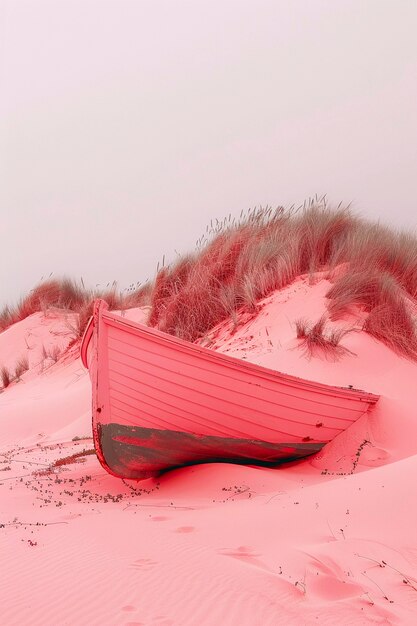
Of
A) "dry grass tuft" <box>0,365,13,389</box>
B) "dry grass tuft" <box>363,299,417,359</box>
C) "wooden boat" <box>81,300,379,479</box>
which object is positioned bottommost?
"dry grass tuft" <box>0,365,13,389</box>

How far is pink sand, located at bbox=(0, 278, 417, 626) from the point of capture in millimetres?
2869

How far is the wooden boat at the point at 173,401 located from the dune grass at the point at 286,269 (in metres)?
4.03

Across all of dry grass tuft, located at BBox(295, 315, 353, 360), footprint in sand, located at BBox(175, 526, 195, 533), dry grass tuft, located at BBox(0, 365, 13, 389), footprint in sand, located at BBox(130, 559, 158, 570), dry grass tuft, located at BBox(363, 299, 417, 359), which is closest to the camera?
footprint in sand, located at BBox(130, 559, 158, 570)

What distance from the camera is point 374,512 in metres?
4.14

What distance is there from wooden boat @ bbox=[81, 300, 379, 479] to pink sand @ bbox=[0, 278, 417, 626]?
27cm

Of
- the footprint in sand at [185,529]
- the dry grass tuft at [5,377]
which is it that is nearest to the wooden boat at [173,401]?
the footprint in sand at [185,529]

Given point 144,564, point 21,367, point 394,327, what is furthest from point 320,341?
point 21,367

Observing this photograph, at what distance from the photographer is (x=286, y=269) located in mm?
11891

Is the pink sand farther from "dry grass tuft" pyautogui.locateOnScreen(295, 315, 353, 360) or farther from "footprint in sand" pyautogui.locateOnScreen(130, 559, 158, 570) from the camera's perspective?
"dry grass tuft" pyautogui.locateOnScreen(295, 315, 353, 360)

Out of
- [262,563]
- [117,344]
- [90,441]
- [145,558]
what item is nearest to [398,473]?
[262,563]

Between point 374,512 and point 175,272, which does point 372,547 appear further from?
point 175,272

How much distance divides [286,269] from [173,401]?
21.3ft

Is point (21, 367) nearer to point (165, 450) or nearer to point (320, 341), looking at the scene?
point (320, 341)

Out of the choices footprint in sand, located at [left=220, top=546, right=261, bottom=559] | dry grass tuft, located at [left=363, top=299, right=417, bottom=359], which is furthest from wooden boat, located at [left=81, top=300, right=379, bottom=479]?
dry grass tuft, located at [left=363, top=299, right=417, bottom=359]
